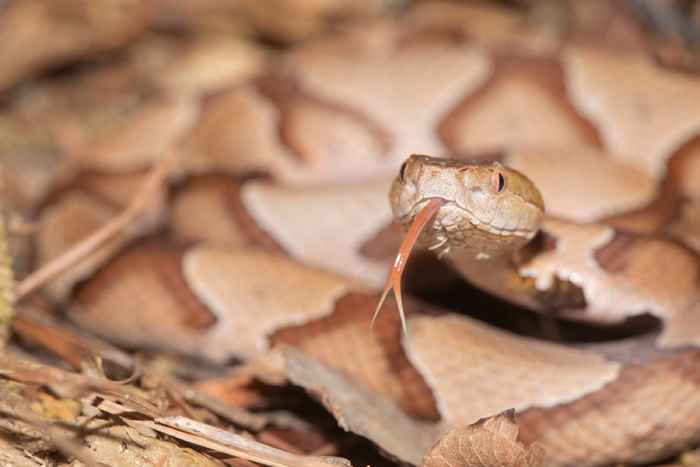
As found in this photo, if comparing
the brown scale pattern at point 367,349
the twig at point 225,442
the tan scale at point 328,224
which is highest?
the tan scale at point 328,224

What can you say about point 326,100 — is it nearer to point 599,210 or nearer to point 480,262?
point 599,210

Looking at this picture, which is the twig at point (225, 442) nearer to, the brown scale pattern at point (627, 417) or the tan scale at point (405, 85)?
the brown scale pattern at point (627, 417)

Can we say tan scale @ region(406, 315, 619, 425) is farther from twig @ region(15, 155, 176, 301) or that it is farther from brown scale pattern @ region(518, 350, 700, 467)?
twig @ region(15, 155, 176, 301)

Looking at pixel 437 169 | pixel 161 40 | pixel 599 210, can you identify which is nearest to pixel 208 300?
pixel 437 169

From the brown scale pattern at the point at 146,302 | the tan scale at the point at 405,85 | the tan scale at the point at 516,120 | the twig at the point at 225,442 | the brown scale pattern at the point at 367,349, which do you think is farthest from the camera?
the tan scale at the point at 405,85

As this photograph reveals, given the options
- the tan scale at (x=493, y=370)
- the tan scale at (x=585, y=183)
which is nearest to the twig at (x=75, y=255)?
the tan scale at (x=493, y=370)
